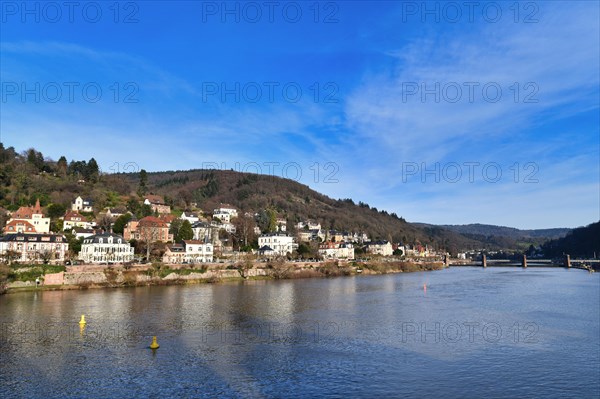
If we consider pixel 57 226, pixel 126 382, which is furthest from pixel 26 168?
pixel 126 382

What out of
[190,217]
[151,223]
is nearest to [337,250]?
[190,217]

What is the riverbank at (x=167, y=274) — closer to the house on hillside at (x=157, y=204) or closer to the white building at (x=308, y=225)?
the house on hillside at (x=157, y=204)

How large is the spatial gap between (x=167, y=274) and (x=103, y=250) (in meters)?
12.1

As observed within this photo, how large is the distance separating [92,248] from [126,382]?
167ft

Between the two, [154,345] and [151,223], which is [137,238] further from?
[154,345]

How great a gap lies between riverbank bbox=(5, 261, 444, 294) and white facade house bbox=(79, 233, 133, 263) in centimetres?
764

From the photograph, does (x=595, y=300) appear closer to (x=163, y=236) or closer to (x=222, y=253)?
(x=222, y=253)

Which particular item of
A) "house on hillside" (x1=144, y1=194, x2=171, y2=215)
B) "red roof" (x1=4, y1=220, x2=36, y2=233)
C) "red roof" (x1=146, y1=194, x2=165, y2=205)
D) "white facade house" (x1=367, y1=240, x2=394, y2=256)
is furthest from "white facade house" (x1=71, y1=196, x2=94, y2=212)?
"white facade house" (x1=367, y1=240, x2=394, y2=256)

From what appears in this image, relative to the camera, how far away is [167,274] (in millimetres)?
60219

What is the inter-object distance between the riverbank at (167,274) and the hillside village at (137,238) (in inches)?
171

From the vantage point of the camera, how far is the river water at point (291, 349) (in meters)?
18.8

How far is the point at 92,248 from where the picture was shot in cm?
6450

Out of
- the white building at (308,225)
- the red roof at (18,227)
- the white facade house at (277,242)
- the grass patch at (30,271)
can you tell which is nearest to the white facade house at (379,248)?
the white building at (308,225)

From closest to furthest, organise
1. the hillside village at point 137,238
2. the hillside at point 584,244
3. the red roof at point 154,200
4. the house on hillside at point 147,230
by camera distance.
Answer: the hillside village at point 137,238, the house on hillside at point 147,230, the red roof at point 154,200, the hillside at point 584,244
